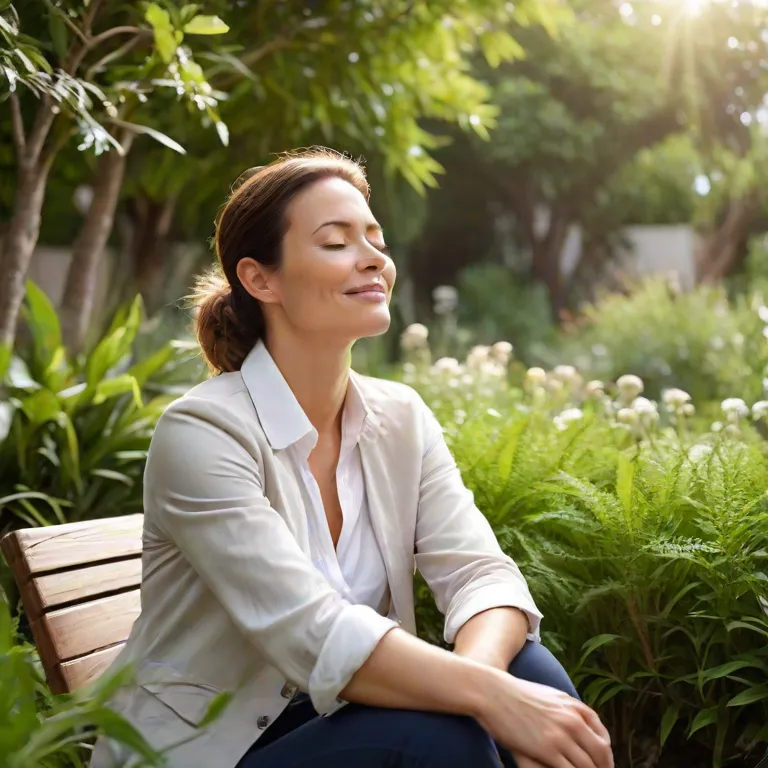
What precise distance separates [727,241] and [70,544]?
17511 millimetres

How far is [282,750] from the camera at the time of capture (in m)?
1.56

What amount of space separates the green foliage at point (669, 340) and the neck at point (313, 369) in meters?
4.29

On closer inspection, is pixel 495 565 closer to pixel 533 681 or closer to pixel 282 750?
pixel 533 681

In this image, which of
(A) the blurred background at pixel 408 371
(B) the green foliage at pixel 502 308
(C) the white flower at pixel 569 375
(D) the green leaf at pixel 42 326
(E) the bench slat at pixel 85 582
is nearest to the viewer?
(E) the bench slat at pixel 85 582

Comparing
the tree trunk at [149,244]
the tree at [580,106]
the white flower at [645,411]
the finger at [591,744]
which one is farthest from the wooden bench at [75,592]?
→ the tree at [580,106]

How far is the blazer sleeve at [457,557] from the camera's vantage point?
1.82 m

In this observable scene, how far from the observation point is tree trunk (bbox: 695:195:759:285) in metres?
17.5

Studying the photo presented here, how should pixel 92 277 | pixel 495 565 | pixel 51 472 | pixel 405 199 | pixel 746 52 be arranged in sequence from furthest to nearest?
pixel 746 52
pixel 405 199
pixel 92 277
pixel 51 472
pixel 495 565

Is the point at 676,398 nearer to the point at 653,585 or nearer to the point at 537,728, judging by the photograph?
the point at 653,585

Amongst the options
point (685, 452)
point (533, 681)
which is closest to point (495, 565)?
point (533, 681)

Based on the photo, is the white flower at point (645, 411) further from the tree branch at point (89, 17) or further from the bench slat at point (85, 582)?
the tree branch at point (89, 17)

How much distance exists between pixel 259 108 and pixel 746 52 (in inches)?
281

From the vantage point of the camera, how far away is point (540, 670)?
1715mm

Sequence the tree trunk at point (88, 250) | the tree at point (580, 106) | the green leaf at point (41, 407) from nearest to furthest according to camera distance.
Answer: the green leaf at point (41, 407) < the tree trunk at point (88, 250) < the tree at point (580, 106)
